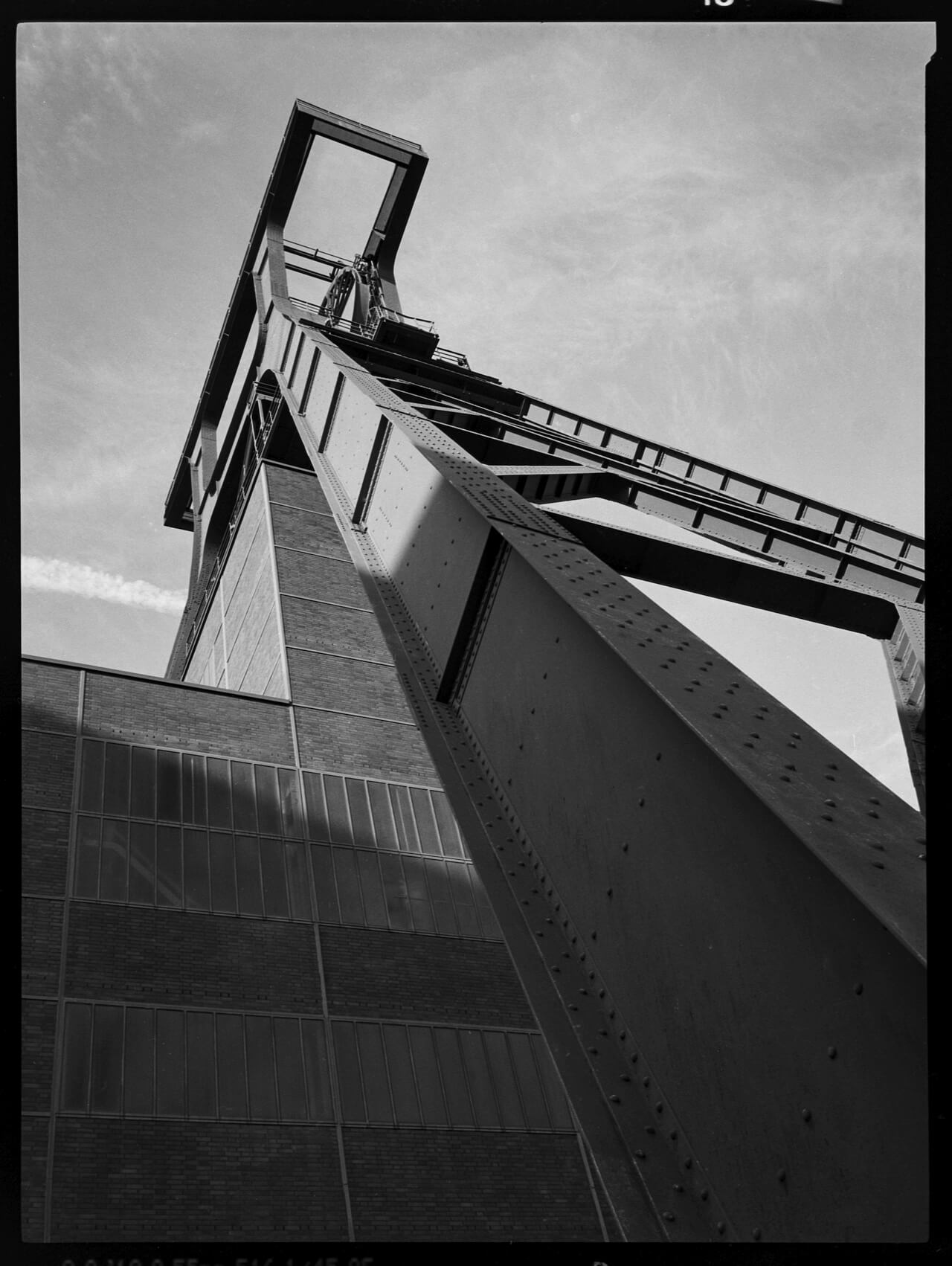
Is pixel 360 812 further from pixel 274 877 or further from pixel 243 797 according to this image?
pixel 274 877

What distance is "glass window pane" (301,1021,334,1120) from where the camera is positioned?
13.9 metres

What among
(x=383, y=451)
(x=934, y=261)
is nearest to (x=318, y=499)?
(x=383, y=451)

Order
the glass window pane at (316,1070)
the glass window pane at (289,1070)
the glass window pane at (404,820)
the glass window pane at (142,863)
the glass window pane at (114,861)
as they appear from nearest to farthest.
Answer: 1. the glass window pane at (289,1070)
2. the glass window pane at (316,1070)
3. the glass window pane at (114,861)
4. the glass window pane at (142,863)
5. the glass window pane at (404,820)

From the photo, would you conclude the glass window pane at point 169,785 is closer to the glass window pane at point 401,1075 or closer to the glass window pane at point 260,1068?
the glass window pane at point 260,1068

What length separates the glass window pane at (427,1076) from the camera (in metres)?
14.6

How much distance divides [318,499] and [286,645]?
630 cm

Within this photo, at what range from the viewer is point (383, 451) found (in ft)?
22.6

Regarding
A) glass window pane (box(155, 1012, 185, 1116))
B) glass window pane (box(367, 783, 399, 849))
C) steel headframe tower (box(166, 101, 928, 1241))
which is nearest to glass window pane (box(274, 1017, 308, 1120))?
glass window pane (box(155, 1012, 185, 1116))

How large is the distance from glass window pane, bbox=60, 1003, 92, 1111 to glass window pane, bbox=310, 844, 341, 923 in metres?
3.89

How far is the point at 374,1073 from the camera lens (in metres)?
14.7

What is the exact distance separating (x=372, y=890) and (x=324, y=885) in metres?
0.81

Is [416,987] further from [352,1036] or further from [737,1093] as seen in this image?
[737,1093]

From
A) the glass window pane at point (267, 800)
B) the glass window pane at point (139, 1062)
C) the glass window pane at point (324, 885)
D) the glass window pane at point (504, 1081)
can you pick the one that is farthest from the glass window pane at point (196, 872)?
the glass window pane at point (504, 1081)

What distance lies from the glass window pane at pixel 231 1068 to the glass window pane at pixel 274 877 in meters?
2.03
